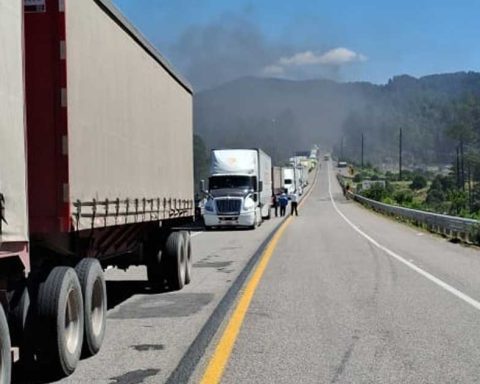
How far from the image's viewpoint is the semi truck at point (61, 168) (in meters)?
5.70

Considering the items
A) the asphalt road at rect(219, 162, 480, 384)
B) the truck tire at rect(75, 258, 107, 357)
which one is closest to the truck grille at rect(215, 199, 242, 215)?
the asphalt road at rect(219, 162, 480, 384)

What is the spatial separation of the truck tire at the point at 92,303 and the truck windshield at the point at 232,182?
2772cm

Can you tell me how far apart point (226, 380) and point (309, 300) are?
16.4 ft

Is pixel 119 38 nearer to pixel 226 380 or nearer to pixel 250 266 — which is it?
pixel 226 380

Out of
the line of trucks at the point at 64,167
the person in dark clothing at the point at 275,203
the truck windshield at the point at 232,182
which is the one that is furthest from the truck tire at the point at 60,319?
the person in dark clothing at the point at 275,203

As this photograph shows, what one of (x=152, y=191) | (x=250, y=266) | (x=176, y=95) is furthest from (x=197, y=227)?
(x=152, y=191)

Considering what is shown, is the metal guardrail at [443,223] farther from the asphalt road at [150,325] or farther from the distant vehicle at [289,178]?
the distant vehicle at [289,178]

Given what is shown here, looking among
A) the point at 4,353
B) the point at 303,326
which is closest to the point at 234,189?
the point at 303,326

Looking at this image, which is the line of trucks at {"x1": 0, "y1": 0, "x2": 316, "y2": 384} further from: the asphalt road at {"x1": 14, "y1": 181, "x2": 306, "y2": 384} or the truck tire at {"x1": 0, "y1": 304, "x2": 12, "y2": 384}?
the asphalt road at {"x1": 14, "y1": 181, "x2": 306, "y2": 384}

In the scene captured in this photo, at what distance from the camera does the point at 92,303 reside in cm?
774

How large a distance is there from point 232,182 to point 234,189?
1.54 ft

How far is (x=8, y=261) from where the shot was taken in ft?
18.9

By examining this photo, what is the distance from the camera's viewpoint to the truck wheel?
12609mm

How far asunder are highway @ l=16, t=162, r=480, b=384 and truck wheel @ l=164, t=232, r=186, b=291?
0.27m
